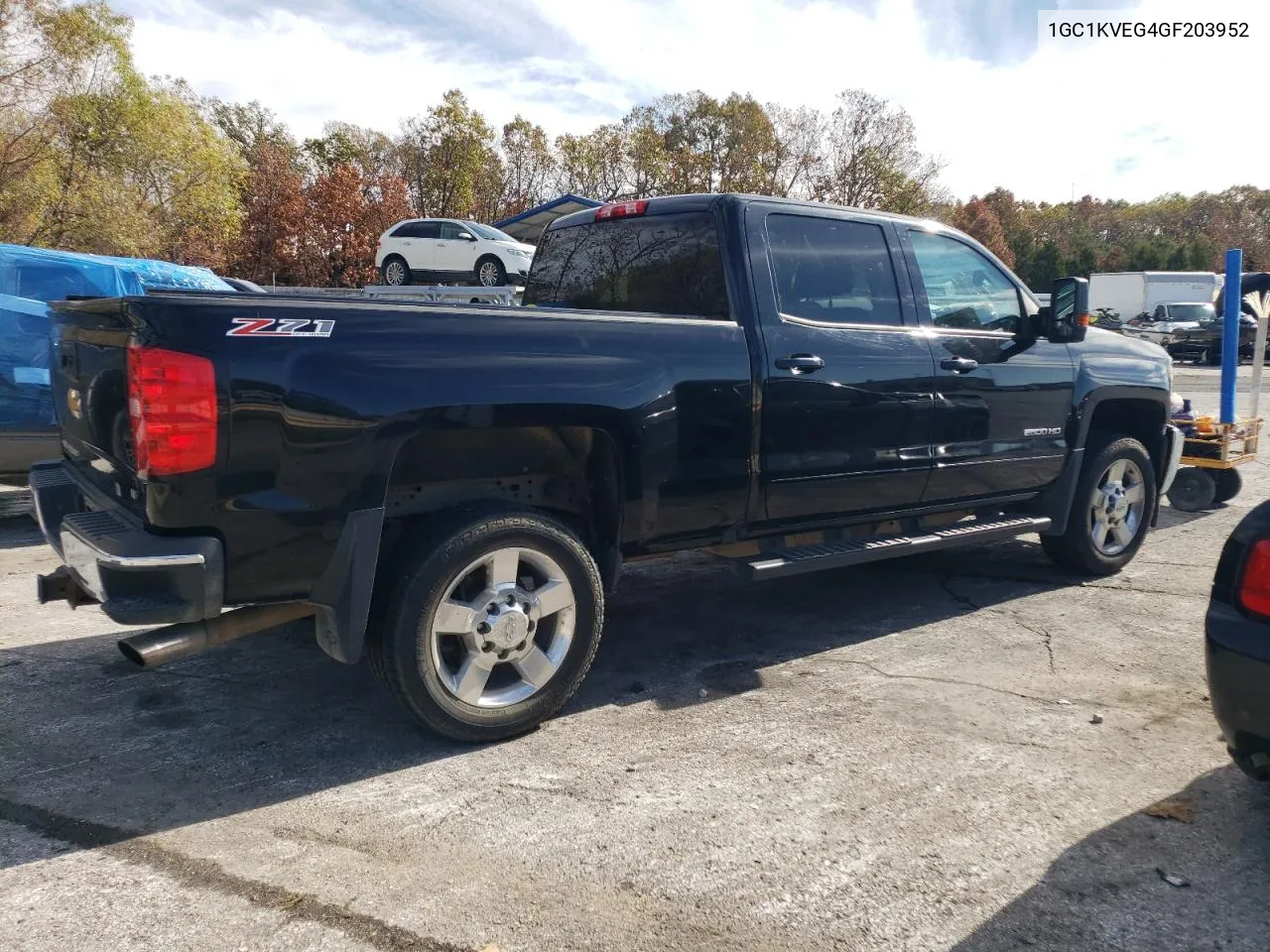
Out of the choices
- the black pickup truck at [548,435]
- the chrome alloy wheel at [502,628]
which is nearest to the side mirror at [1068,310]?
the black pickup truck at [548,435]

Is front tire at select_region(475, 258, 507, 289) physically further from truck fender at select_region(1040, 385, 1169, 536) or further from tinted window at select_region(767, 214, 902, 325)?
tinted window at select_region(767, 214, 902, 325)

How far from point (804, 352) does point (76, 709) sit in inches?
134

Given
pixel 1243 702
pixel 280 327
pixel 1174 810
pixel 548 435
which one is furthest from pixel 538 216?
pixel 1243 702

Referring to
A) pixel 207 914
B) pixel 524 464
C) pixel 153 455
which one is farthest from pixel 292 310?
pixel 207 914

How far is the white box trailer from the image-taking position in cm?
3644

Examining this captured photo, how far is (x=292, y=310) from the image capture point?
305 cm

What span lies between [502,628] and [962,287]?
319cm

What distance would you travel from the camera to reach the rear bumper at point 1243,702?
2.63m

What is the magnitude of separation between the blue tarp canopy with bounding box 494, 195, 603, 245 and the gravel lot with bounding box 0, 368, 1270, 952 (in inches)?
565

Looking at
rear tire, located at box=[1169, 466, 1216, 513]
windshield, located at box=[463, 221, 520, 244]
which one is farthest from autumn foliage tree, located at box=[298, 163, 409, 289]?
rear tire, located at box=[1169, 466, 1216, 513]

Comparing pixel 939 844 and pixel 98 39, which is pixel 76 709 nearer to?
pixel 939 844

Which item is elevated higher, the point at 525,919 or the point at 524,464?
the point at 524,464

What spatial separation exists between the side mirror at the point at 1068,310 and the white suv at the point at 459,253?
1413 cm

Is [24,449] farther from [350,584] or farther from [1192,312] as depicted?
[1192,312]
